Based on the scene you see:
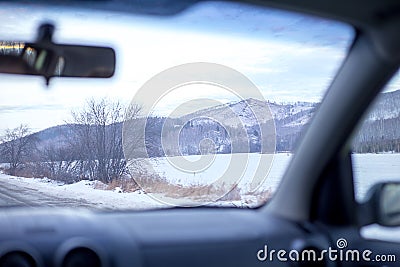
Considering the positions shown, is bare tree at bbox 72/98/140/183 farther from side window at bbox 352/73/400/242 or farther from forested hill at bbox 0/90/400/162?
side window at bbox 352/73/400/242

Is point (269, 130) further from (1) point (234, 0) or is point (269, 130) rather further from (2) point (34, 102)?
(2) point (34, 102)

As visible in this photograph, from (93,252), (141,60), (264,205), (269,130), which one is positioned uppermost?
(141,60)

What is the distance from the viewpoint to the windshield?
7.14 feet

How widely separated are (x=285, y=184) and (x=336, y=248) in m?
0.30

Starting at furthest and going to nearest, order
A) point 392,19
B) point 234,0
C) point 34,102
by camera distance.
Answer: point 392,19 → point 234,0 → point 34,102

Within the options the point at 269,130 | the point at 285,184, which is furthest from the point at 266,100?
the point at 285,184

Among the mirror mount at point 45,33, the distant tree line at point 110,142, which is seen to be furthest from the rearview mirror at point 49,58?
the distant tree line at point 110,142

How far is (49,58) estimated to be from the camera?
2178 millimetres

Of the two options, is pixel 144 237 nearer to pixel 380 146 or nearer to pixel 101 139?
pixel 101 139

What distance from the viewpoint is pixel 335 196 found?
8.43 ft

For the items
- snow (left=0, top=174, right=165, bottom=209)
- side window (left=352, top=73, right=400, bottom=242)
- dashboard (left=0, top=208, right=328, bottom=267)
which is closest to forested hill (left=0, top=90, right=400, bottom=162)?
side window (left=352, top=73, right=400, bottom=242)

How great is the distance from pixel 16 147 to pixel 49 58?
313 millimetres

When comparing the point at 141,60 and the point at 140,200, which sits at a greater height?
the point at 141,60

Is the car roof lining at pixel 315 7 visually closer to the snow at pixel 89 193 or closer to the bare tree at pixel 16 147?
the bare tree at pixel 16 147
